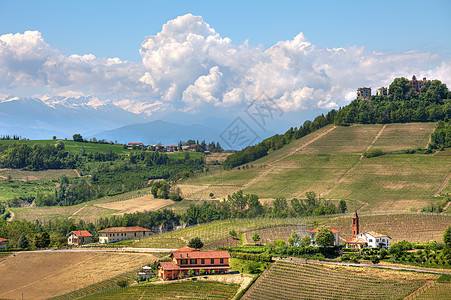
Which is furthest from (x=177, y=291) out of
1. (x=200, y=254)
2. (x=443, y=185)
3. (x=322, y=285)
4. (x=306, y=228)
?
(x=443, y=185)

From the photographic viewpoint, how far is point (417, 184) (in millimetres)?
137375

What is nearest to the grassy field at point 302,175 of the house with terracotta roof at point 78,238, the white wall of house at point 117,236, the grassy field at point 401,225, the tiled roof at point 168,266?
the grassy field at point 401,225

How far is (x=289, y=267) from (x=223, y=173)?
107365 mm

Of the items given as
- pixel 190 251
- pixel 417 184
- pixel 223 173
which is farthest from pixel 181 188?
pixel 190 251

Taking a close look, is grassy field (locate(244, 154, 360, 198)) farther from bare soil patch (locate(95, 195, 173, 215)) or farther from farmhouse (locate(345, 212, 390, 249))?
farmhouse (locate(345, 212, 390, 249))

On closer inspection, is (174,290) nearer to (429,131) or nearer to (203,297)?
(203,297)

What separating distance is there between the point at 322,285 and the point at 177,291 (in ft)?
58.6

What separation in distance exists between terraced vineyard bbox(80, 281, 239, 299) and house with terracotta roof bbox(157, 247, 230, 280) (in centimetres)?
303

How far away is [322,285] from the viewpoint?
68.8 meters

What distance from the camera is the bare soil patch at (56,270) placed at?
8089cm

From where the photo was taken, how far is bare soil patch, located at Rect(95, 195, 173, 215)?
150 metres

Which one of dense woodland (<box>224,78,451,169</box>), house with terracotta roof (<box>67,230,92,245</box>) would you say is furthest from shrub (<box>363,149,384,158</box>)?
house with terracotta roof (<box>67,230,92,245</box>)

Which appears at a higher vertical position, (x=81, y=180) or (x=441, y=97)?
(x=441, y=97)

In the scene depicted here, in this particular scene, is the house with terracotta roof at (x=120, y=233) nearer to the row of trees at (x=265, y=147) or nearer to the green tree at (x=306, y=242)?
the green tree at (x=306, y=242)
